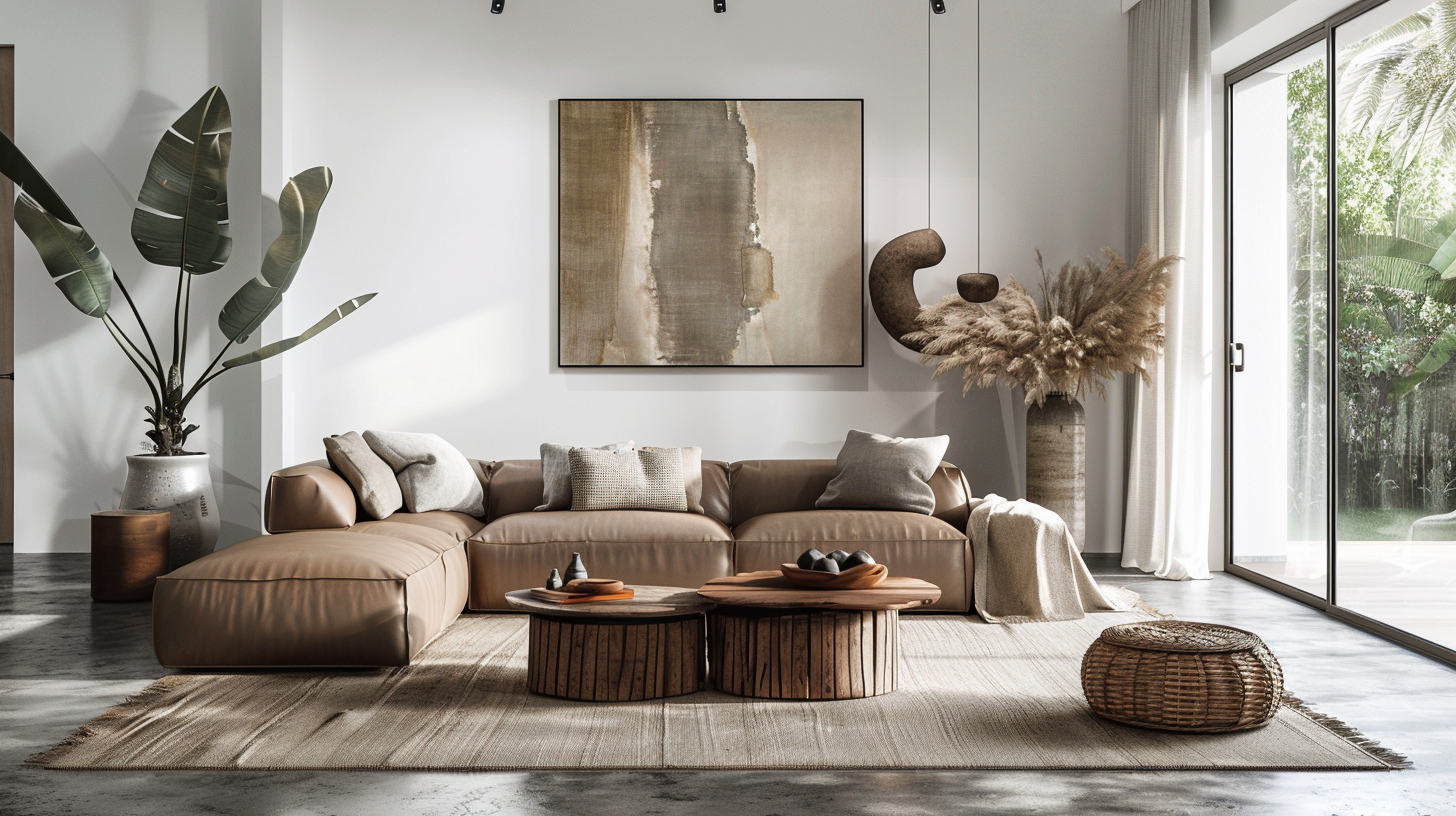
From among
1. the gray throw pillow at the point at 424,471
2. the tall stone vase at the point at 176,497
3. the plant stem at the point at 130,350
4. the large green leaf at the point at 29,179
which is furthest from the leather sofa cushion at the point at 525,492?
the large green leaf at the point at 29,179

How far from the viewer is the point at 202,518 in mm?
5340

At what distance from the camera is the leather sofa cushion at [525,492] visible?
515cm

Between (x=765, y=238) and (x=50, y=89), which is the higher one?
(x=50, y=89)

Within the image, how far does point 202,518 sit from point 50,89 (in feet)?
8.64

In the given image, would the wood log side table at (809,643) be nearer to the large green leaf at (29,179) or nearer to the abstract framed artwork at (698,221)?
the abstract framed artwork at (698,221)

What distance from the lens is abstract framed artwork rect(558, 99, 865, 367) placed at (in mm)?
5926

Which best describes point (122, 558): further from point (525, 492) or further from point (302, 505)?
point (525, 492)

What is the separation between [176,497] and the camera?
527 cm

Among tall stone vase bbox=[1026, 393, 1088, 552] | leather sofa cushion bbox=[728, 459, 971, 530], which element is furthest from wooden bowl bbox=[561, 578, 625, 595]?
tall stone vase bbox=[1026, 393, 1088, 552]

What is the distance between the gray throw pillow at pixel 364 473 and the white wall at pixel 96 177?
1.74 metres

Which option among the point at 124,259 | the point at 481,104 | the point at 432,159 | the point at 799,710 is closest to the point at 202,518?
the point at 124,259

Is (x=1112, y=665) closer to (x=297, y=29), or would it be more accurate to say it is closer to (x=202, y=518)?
(x=202, y=518)

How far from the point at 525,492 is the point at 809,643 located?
2.30m

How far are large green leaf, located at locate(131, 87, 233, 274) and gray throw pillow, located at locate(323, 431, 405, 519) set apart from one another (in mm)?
1587
